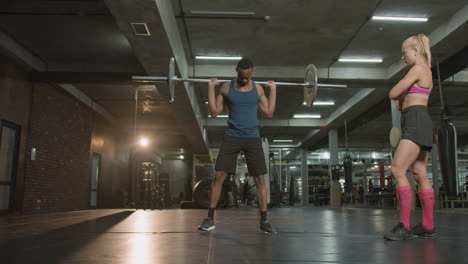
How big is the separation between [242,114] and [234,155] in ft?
0.93

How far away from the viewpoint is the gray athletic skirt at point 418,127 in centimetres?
223

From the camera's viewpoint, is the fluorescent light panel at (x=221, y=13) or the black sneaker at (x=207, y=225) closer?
the black sneaker at (x=207, y=225)

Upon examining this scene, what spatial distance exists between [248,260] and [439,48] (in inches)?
268

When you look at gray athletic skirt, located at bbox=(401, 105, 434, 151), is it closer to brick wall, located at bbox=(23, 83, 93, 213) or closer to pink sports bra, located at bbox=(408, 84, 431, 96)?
pink sports bra, located at bbox=(408, 84, 431, 96)

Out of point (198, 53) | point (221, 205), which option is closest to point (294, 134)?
point (221, 205)

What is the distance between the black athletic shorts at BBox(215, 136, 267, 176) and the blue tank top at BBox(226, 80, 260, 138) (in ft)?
0.14

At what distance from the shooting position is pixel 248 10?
6023 mm

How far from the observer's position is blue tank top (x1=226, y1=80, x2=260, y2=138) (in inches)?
103

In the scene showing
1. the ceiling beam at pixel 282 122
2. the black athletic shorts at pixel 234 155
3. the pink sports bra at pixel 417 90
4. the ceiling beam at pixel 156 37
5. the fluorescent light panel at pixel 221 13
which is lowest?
the black athletic shorts at pixel 234 155

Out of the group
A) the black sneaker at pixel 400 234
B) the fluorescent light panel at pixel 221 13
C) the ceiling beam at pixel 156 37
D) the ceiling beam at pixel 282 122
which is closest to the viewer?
the black sneaker at pixel 400 234

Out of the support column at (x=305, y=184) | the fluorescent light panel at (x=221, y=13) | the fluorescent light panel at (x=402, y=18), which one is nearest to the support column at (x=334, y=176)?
the support column at (x=305, y=184)

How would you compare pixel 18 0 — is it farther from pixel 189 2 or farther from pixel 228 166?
pixel 228 166

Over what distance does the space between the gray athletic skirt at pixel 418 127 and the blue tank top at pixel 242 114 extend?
0.96m

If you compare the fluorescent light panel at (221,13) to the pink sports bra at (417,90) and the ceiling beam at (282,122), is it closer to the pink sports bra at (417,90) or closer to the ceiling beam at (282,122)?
the pink sports bra at (417,90)
